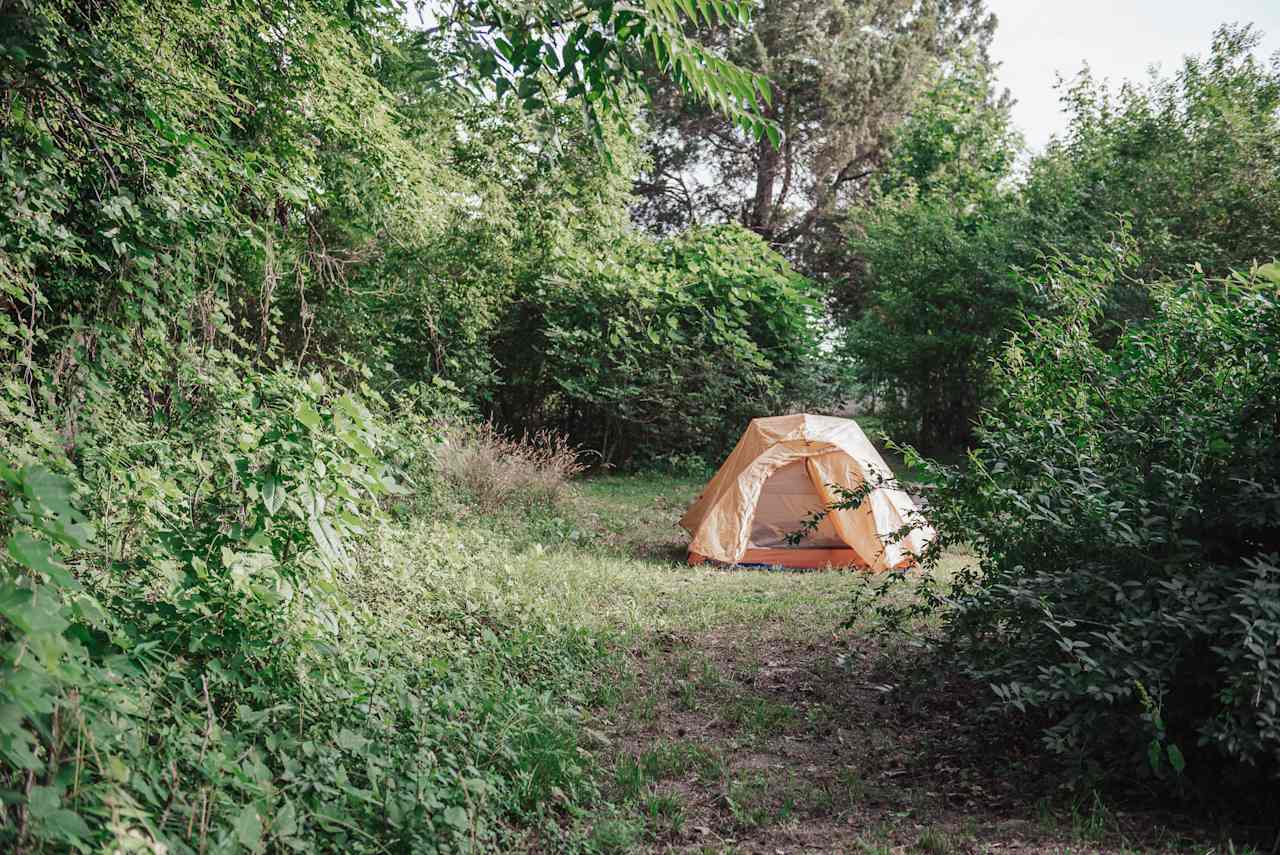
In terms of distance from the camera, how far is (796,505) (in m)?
8.25

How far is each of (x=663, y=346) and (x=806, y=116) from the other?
9989 mm

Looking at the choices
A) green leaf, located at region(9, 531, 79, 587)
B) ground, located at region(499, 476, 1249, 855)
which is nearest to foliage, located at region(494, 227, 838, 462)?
ground, located at region(499, 476, 1249, 855)

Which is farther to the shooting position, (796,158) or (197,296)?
(796,158)

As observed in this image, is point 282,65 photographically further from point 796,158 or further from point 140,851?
point 796,158

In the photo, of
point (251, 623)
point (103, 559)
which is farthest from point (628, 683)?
point (103, 559)

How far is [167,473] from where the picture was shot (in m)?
4.40

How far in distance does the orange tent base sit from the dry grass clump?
2561 mm

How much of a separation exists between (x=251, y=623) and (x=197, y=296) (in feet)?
11.3

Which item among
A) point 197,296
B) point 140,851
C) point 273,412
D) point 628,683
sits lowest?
point 628,683

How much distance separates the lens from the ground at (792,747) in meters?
3.06

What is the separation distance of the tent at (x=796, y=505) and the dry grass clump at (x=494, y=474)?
6.63 ft

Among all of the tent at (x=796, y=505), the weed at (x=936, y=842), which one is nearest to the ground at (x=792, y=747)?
the weed at (x=936, y=842)

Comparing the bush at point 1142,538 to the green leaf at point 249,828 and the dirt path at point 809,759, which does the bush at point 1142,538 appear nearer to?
the dirt path at point 809,759

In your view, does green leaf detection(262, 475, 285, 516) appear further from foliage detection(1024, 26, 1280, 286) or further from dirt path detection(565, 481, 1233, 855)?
foliage detection(1024, 26, 1280, 286)
